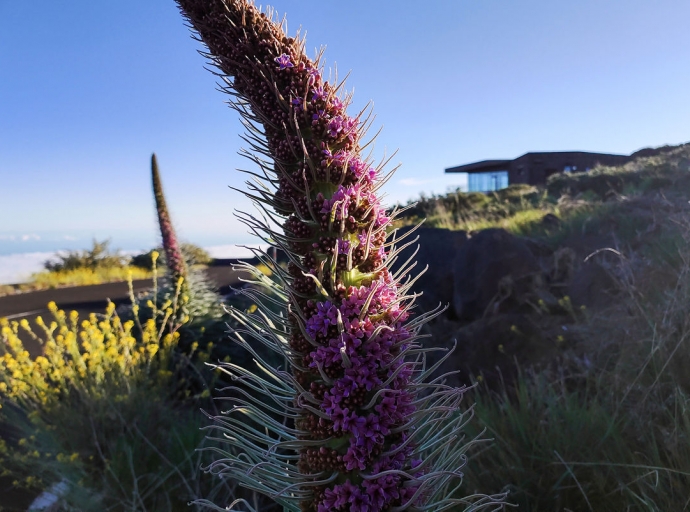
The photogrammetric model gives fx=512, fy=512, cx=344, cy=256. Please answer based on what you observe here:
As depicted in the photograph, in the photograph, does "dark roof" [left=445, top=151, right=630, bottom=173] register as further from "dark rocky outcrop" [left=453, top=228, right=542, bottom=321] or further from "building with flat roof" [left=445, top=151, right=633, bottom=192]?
"dark rocky outcrop" [left=453, top=228, right=542, bottom=321]

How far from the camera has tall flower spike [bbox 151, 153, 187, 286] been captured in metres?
6.95

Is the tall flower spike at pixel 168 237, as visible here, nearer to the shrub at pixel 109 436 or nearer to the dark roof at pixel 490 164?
the shrub at pixel 109 436

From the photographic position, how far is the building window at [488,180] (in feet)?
132

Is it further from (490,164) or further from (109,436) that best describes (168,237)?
(490,164)

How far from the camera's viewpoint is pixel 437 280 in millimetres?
6668

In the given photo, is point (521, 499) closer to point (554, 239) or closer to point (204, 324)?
point (204, 324)

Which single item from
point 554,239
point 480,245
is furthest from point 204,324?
point 554,239

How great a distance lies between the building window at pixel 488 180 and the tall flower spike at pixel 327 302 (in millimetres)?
39727

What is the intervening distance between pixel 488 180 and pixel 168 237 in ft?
124

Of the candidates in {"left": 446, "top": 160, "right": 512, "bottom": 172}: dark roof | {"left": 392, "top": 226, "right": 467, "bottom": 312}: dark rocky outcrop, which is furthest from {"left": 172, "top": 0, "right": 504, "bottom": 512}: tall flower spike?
{"left": 446, "top": 160, "right": 512, "bottom": 172}: dark roof

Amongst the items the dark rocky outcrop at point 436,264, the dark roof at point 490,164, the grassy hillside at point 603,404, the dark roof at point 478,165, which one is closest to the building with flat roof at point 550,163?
the dark roof at point 490,164

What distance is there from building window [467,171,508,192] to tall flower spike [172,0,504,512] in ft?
130

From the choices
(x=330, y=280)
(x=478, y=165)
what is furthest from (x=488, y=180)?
(x=330, y=280)

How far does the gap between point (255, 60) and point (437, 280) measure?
551cm
